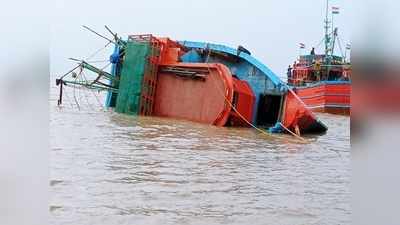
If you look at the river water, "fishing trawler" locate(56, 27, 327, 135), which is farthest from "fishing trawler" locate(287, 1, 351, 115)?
the river water

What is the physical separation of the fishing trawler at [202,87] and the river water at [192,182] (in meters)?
4.10

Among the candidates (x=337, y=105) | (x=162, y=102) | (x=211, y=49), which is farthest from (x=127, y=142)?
(x=337, y=105)

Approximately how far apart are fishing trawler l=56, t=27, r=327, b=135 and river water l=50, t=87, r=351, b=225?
13.5 feet

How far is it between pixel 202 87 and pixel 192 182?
948cm

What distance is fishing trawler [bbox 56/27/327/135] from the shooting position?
13852 millimetres

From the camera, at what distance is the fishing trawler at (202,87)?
45.4ft

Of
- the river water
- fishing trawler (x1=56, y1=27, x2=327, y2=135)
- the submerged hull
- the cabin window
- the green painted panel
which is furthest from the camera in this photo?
the submerged hull

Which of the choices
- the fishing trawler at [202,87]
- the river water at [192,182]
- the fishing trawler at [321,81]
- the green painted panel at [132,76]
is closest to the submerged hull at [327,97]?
the fishing trawler at [321,81]

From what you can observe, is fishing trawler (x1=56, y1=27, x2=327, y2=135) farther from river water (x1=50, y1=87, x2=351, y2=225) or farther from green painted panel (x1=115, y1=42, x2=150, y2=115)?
river water (x1=50, y1=87, x2=351, y2=225)
